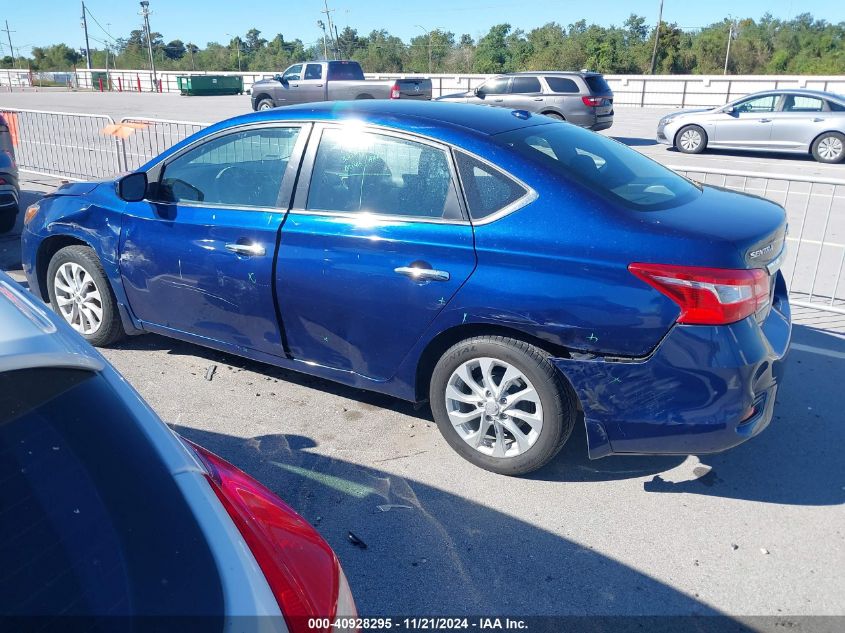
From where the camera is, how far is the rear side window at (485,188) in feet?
11.5

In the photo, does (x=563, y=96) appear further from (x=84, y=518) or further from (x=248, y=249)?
(x=84, y=518)

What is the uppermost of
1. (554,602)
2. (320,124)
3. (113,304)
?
(320,124)

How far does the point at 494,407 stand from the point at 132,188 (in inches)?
107

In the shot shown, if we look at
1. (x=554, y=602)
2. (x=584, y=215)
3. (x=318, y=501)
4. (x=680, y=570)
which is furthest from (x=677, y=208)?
(x=318, y=501)

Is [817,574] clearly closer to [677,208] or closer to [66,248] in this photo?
[677,208]

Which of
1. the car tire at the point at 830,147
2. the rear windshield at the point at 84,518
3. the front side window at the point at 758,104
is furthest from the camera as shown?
the front side window at the point at 758,104

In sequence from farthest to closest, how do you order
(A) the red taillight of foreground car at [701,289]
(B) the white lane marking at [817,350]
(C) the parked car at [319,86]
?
(C) the parked car at [319,86] < (B) the white lane marking at [817,350] < (A) the red taillight of foreground car at [701,289]

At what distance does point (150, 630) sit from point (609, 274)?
240 cm

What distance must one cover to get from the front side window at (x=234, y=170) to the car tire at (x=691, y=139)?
14.8 meters

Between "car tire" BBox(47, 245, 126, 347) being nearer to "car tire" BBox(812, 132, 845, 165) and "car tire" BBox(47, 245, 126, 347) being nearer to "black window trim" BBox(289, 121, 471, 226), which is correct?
"black window trim" BBox(289, 121, 471, 226)

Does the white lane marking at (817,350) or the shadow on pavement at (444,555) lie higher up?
the white lane marking at (817,350)

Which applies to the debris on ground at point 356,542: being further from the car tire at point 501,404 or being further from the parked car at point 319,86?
the parked car at point 319,86

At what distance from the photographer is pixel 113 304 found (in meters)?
4.96

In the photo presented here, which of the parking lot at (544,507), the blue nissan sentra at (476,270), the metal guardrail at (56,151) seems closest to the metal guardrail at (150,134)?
the metal guardrail at (56,151)
